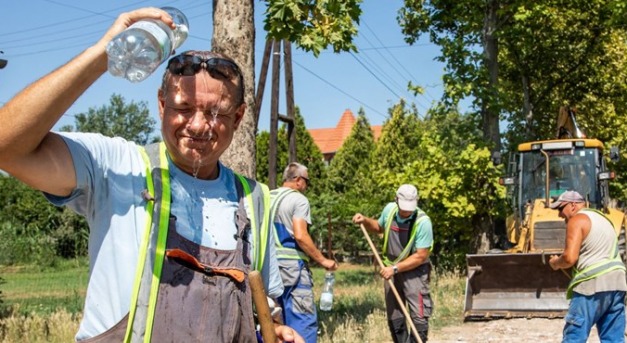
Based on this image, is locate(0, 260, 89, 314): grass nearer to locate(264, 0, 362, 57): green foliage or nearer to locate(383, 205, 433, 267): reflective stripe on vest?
locate(383, 205, 433, 267): reflective stripe on vest

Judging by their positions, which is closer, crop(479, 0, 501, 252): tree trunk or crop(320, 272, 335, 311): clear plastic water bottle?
crop(320, 272, 335, 311): clear plastic water bottle

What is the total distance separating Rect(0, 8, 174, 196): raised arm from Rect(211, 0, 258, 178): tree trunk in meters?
5.32

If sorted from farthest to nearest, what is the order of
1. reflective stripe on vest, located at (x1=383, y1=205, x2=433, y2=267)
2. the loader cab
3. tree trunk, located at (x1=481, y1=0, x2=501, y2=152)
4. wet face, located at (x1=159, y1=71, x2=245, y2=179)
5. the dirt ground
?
tree trunk, located at (x1=481, y1=0, x2=501, y2=152) < the loader cab < the dirt ground < reflective stripe on vest, located at (x1=383, y1=205, x2=433, y2=267) < wet face, located at (x1=159, y1=71, x2=245, y2=179)

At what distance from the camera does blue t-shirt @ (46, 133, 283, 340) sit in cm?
228

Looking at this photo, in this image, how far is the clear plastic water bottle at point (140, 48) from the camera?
2.14 metres

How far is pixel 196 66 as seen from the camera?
2.51m

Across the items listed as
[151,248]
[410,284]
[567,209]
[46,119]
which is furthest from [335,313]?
[46,119]

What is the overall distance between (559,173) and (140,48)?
1377 centimetres

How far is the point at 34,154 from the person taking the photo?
6.87 ft

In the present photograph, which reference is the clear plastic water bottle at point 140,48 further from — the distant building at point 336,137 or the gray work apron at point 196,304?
the distant building at point 336,137

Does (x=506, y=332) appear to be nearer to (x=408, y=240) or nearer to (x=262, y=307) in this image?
(x=408, y=240)

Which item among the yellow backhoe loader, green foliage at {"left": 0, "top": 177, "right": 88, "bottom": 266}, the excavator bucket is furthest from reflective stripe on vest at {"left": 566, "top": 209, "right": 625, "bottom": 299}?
green foliage at {"left": 0, "top": 177, "right": 88, "bottom": 266}

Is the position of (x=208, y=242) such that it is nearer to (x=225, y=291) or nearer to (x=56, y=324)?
(x=225, y=291)

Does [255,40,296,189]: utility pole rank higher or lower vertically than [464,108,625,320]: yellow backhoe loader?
higher
